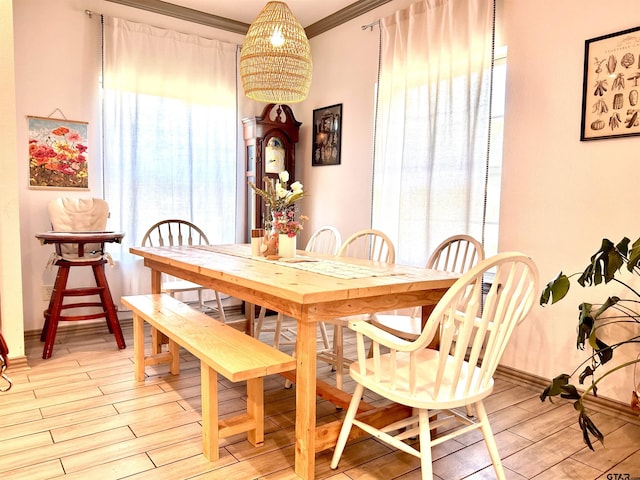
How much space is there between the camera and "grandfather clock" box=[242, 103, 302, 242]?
4.23 metres

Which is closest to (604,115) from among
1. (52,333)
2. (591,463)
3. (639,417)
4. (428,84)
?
(428,84)

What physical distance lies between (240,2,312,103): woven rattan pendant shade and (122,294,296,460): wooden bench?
4.37 ft

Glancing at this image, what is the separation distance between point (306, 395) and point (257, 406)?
0.39 metres

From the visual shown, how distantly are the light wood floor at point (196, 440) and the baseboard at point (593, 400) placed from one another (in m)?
0.04

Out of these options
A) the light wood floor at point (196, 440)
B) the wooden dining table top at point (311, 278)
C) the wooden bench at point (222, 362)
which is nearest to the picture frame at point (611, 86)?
the wooden dining table top at point (311, 278)

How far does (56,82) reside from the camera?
139 inches

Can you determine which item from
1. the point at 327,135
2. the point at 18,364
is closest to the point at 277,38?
the point at 327,135

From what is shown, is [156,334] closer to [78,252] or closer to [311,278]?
[78,252]

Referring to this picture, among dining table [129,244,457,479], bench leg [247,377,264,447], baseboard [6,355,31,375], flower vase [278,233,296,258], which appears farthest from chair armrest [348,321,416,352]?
baseboard [6,355,31,375]

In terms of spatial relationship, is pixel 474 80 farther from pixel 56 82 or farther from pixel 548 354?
pixel 56 82

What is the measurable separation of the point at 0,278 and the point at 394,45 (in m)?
3.10

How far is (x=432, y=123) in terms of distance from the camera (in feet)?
10.4

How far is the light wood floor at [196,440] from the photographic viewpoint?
1821mm

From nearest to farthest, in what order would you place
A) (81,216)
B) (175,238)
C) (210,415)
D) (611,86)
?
(210,415)
(611,86)
(81,216)
(175,238)
